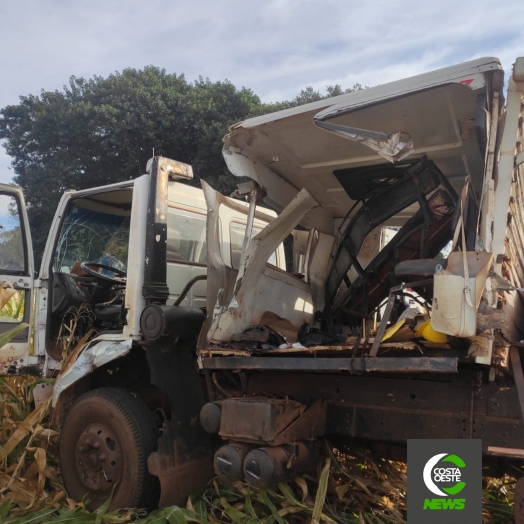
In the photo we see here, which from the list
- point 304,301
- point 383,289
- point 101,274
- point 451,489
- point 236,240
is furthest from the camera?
point 236,240

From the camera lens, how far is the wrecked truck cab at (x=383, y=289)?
2.66 metres

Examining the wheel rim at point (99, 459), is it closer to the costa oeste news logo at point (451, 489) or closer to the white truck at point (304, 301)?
the white truck at point (304, 301)

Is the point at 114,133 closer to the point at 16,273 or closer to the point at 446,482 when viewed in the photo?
the point at 16,273

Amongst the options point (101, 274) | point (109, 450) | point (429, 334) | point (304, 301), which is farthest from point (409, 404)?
point (101, 274)

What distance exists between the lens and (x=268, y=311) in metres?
3.93

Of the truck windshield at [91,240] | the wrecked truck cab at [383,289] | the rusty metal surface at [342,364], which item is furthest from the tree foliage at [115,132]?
the rusty metal surface at [342,364]

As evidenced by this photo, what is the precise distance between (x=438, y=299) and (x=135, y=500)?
245 cm

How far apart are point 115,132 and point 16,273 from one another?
43.5 ft

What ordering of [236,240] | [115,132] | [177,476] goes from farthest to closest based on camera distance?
1. [115,132]
2. [236,240]
3. [177,476]

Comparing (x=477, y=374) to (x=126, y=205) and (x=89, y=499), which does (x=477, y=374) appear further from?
(x=126, y=205)

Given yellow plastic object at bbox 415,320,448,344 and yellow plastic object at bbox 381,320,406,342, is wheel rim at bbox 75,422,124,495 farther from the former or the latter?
yellow plastic object at bbox 415,320,448,344

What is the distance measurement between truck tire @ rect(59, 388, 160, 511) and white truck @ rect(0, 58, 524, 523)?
0.01 m

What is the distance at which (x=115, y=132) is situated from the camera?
663 inches

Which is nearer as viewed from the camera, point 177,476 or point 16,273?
point 177,476
